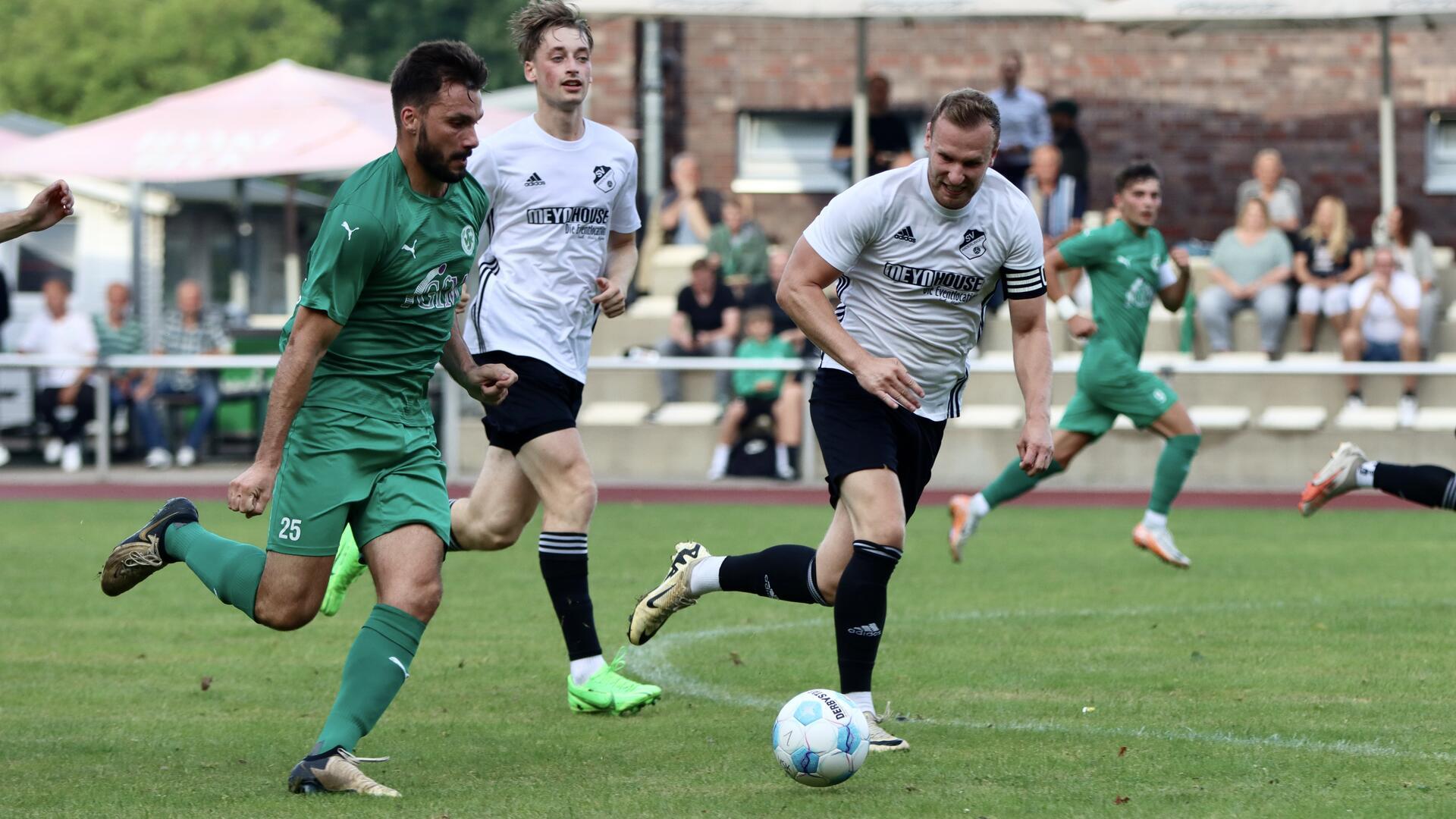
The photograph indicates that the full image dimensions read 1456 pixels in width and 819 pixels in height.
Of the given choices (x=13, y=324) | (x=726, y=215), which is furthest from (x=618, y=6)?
(x=13, y=324)

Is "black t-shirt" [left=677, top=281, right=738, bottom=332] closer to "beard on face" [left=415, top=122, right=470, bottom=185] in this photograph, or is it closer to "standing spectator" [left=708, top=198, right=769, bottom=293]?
"standing spectator" [left=708, top=198, right=769, bottom=293]

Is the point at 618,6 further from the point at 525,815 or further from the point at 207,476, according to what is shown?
the point at 525,815

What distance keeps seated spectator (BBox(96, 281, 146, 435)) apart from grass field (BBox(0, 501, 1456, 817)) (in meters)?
6.39

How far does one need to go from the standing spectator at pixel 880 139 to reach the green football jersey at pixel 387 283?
13.8 meters

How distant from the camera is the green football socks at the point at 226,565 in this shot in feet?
19.0

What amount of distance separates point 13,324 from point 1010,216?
20.5 m

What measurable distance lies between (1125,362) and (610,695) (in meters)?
5.14

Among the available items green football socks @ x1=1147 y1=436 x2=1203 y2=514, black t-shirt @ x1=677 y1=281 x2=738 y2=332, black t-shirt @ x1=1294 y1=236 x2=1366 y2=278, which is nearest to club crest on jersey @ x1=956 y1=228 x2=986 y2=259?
green football socks @ x1=1147 y1=436 x2=1203 y2=514

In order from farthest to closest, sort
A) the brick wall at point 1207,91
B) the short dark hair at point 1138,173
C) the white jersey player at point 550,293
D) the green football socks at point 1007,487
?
the brick wall at point 1207,91 < the green football socks at point 1007,487 < the short dark hair at point 1138,173 < the white jersey player at point 550,293

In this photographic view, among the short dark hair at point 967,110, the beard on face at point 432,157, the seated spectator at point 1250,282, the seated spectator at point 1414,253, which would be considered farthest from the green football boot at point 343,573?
the seated spectator at point 1414,253

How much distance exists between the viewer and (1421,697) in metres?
6.88

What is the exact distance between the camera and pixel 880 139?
20.0m

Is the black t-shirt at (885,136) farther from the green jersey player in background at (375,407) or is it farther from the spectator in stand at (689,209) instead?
the green jersey player in background at (375,407)

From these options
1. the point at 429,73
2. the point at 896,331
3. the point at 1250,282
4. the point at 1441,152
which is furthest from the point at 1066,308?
the point at 1441,152
